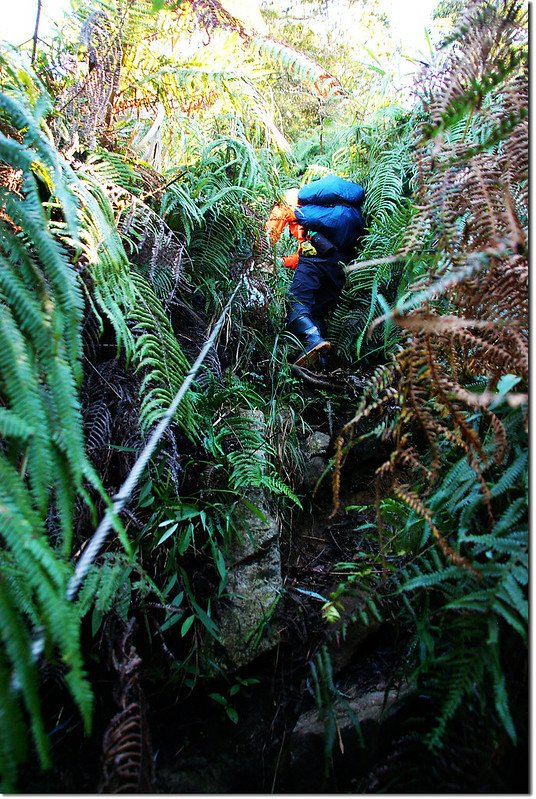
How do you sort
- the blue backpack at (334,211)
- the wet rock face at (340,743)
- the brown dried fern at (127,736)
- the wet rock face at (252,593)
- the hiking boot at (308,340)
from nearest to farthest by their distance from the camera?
1. the brown dried fern at (127,736)
2. the wet rock face at (340,743)
3. the wet rock face at (252,593)
4. the hiking boot at (308,340)
5. the blue backpack at (334,211)

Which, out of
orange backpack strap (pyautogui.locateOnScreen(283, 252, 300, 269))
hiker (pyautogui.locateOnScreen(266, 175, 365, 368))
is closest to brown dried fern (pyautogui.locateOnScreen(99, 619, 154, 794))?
hiker (pyautogui.locateOnScreen(266, 175, 365, 368))

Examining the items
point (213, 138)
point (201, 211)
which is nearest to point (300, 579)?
point (201, 211)

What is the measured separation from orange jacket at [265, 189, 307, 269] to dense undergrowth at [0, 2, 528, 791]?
187mm

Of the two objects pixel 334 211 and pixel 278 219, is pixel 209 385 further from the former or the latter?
pixel 334 211

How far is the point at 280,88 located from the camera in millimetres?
4625

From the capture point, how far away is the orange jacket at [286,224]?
2.52 meters

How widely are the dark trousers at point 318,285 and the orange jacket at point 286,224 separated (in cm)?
7

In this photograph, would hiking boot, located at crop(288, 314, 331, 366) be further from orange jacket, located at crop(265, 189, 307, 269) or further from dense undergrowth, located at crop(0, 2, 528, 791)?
orange jacket, located at crop(265, 189, 307, 269)

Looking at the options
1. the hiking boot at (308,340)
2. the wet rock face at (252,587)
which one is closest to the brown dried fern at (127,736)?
the wet rock face at (252,587)

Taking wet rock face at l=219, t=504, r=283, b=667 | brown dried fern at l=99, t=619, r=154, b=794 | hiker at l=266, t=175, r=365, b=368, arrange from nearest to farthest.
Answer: brown dried fern at l=99, t=619, r=154, b=794
wet rock face at l=219, t=504, r=283, b=667
hiker at l=266, t=175, r=365, b=368

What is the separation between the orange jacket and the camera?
8.26 ft

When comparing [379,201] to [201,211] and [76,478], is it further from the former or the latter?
[76,478]

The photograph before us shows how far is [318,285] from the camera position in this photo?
2.71m

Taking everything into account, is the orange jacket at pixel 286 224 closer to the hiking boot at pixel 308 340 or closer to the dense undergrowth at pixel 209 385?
the dense undergrowth at pixel 209 385
